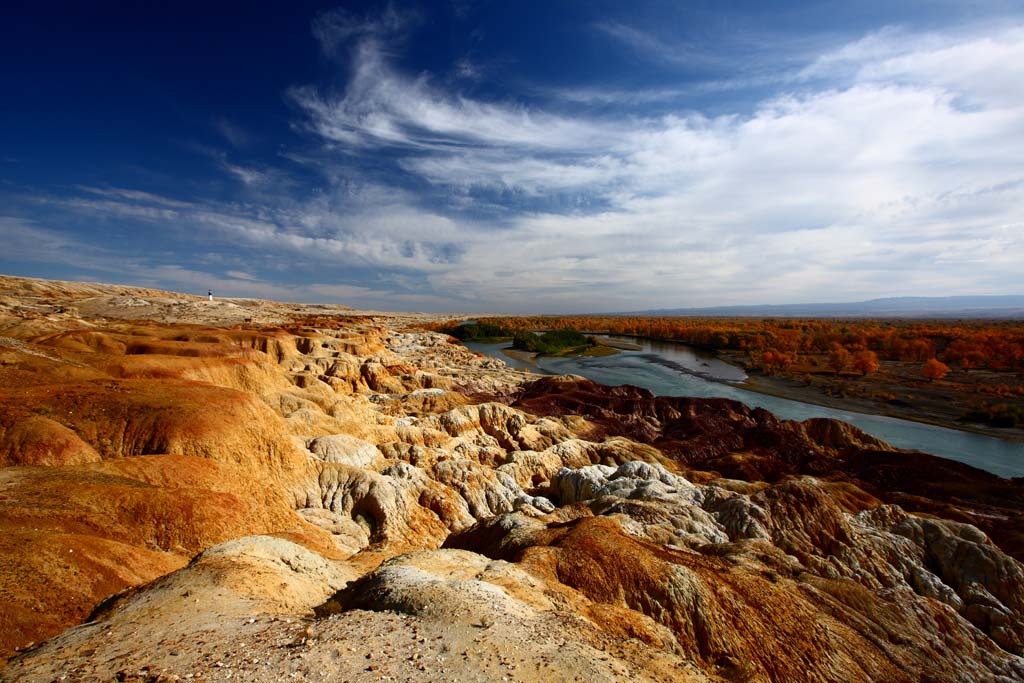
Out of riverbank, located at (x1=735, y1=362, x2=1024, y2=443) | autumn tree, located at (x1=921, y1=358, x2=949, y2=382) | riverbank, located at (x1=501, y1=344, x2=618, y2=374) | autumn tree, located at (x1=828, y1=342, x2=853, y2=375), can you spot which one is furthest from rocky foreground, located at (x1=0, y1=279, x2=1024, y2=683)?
riverbank, located at (x1=501, y1=344, x2=618, y2=374)

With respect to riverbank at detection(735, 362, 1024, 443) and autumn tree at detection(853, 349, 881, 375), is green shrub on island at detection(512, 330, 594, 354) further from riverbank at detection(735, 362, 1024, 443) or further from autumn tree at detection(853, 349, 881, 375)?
autumn tree at detection(853, 349, 881, 375)

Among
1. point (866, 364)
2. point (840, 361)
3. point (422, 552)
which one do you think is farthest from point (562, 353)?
point (422, 552)

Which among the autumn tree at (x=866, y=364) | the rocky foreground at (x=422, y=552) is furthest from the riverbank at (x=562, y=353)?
the rocky foreground at (x=422, y=552)

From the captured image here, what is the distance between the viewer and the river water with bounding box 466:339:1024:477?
41969 millimetres

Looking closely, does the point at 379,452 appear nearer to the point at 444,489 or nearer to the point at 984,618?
the point at 444,489

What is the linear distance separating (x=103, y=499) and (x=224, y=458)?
5083mm

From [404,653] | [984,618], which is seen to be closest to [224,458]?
[404,653]

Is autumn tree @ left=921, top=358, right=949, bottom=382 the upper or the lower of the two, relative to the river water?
upper

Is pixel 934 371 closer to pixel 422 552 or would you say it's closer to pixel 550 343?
pixel 550 343

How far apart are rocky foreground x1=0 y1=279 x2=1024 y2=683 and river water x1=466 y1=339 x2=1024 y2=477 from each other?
1525cm

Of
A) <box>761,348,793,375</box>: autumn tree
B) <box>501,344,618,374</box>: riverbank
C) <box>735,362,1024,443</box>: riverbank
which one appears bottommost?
<box>735,362,1024,443</box>: riverbank

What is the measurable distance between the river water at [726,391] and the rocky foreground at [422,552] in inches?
600

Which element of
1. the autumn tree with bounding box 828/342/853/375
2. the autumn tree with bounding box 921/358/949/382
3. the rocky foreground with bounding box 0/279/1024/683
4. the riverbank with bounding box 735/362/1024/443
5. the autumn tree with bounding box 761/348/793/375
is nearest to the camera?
the rocky foreground with bounding box 0/279/1024/683

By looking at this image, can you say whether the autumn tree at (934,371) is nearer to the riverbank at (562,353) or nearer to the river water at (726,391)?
the river water at (726,391)
